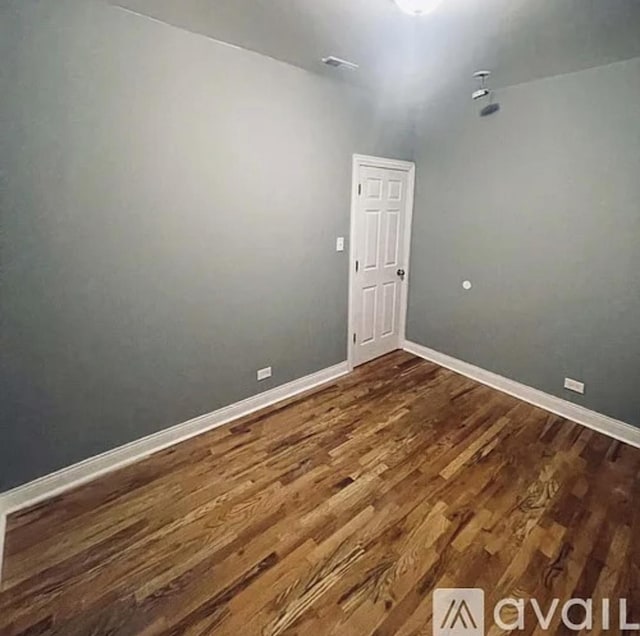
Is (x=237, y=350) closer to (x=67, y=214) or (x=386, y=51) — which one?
(x=67, y=214)

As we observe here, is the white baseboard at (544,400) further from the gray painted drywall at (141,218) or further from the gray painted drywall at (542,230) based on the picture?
the gray painted drywall at (141,218)

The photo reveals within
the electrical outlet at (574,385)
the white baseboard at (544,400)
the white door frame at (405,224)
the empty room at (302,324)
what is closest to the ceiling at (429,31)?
the empty room at (302,324)

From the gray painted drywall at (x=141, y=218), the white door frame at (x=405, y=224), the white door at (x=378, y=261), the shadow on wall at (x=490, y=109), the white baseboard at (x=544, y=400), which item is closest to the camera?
the gray painted drywall at (x=141, y=218)

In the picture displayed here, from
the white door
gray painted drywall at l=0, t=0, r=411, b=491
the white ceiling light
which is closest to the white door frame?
the white door

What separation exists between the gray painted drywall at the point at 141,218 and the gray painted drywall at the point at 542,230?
120 cm

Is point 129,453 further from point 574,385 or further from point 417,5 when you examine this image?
point 574,385

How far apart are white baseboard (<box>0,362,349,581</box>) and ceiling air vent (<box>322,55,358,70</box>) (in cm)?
253

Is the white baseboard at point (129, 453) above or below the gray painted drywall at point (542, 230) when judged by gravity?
below

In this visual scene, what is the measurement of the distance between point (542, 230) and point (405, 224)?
1404 millimetres

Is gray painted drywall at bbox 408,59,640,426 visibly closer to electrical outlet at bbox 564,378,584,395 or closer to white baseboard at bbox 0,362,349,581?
electrical outlet at bbox 564,378,584,395

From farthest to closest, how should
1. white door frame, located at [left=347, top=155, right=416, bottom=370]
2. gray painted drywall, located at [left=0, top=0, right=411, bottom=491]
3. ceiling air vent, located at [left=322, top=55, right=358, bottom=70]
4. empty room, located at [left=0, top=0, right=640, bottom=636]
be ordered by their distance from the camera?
white door frame, located at [left=347, top=155, right=416, bottom=370]
ceiling air vent, located at [left=322, top=55, right=358, bottom=70]
gray painted drywall, located at [left=0, top=0, right=411, bottom=491]
empty room, located at [left=0, top=0, right=640, bottom=636]

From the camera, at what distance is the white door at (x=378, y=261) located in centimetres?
360

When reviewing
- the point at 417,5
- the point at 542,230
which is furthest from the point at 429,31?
the point at 542,230

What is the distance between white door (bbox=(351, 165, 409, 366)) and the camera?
360cm
